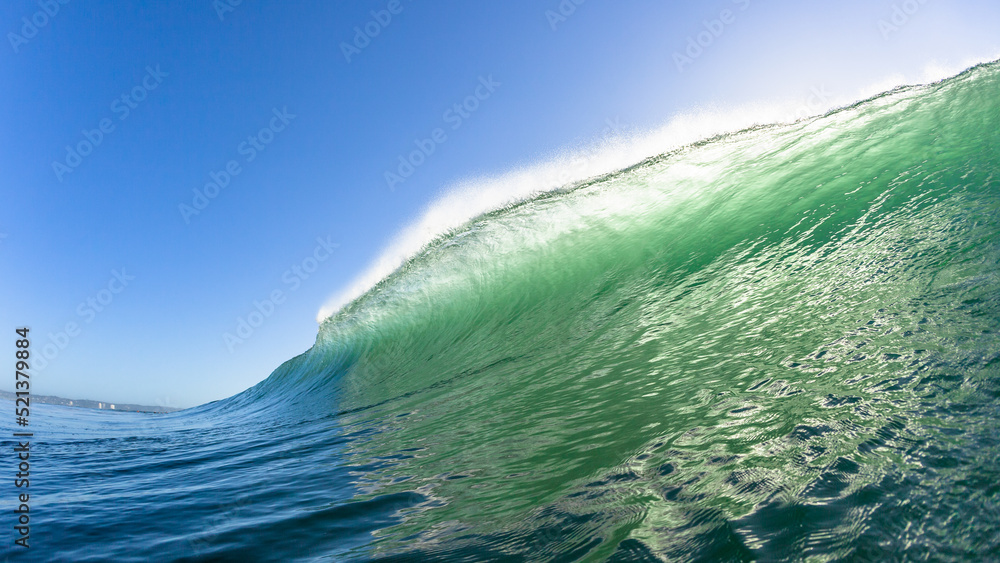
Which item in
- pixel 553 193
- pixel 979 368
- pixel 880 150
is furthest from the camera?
pixel 553 193

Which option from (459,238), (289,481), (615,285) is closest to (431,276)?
(459,238)

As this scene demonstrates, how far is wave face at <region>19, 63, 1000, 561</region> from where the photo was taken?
1594 mm

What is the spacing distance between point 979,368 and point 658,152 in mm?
6926

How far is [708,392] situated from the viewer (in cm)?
285

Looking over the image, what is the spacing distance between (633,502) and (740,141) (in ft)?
25.9

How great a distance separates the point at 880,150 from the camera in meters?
6.45

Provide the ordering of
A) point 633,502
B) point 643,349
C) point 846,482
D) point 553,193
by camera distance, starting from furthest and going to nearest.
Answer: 1. point 553,193
2. point 643,349
3. point 633,502
4. point 846,482

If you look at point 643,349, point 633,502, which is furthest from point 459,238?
point 633,502

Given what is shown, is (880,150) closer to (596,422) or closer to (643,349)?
(643,349)

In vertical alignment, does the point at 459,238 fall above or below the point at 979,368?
above

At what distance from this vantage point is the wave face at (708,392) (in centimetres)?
159

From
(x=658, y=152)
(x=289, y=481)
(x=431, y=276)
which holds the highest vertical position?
(x=658, y=152)

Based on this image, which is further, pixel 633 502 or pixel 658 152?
pixel 658 152

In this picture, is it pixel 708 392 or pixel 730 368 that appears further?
pixel 730 368
